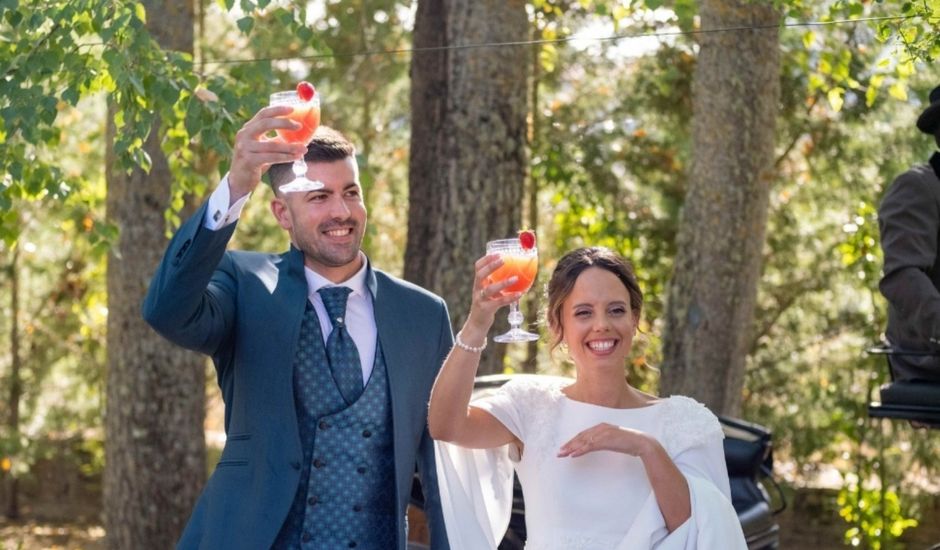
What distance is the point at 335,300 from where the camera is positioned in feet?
11.9

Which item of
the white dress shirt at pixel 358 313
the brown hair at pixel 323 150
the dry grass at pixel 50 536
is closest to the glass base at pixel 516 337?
the white dress shirt at pixel 358 313

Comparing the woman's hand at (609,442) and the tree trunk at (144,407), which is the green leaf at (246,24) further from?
the tree trunk at (144,407)

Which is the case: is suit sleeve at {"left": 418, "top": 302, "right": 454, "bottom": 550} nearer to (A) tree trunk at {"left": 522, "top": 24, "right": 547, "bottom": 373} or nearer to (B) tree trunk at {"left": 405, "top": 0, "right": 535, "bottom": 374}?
(B) tree trunk at {"left": 405, "top": 0, "right": 535, "bottom": 374}

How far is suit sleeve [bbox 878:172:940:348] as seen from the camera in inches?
199

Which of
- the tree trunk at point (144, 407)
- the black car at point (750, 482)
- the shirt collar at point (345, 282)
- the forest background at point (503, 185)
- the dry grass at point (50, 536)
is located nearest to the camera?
the shirt collar at point (345, 282)

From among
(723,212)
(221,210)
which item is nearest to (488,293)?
(221,210)

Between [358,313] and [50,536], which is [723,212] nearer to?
[358,313]

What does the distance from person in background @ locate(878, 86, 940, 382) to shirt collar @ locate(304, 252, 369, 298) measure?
221 cm

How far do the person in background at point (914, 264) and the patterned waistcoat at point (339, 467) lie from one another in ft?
7.57

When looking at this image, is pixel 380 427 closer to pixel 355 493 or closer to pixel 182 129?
pixel 355 493

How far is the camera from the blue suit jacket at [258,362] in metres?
3.26

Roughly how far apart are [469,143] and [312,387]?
11.5 feet

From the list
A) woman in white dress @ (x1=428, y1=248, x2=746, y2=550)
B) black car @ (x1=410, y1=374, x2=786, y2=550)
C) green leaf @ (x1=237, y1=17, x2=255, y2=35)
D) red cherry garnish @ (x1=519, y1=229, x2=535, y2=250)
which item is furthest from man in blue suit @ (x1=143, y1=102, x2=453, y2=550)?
green leaf @ (x1=237, y1=17, x2=255, y2=35)

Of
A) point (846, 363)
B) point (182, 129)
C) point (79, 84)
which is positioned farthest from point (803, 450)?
point (79, 84)
